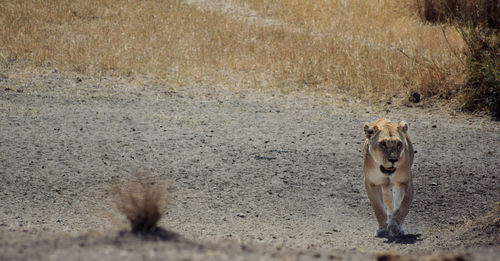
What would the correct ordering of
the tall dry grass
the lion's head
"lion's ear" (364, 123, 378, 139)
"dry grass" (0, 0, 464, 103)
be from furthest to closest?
"dry grass" (0, 0, 464, 103)
the tall dry grass
"lion's ear" (364, 123, 378, 139)
the lion's head

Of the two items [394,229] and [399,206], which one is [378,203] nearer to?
[399,206]

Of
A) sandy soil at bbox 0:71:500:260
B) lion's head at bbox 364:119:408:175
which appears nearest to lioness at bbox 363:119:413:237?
lion's head at bbox 364:119:408:175

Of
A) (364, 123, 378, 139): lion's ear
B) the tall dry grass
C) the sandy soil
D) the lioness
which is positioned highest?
the tall dry grass

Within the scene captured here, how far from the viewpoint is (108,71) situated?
38.6 feet

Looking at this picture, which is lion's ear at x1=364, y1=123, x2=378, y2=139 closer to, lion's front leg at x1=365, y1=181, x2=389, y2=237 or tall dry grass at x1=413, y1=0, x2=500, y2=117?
lion's front leg at x1=365, y1=181, x2=389, y2=237

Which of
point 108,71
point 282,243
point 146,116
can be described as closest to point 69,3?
point 108,71

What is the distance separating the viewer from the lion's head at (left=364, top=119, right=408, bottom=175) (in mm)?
5242

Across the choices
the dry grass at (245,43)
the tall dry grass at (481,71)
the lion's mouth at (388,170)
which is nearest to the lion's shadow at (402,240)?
the lion's mouth at (388,170)

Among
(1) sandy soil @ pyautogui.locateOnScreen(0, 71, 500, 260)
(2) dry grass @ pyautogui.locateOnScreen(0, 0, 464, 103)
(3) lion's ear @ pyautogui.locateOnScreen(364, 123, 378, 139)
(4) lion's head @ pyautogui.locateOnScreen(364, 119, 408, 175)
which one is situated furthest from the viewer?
(2) dry grass @ pyautogui.locateOnScreen(0, 0, 464, 103)

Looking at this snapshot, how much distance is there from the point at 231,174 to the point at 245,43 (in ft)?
23.6

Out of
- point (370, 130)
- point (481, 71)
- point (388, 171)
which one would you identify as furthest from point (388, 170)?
point (481, 71)

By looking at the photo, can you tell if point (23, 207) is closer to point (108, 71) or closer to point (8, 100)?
point (8, 100)

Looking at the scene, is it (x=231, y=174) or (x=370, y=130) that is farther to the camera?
(x=231, y=174)

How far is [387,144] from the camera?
5250 mm
